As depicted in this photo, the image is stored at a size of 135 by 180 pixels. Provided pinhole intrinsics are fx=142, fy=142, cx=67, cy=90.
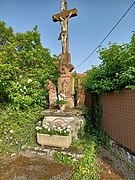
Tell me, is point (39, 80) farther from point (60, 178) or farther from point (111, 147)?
point (60, 178)

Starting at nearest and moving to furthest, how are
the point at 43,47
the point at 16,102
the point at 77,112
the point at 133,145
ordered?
the point at 133,145 < the point at 77,112 < the point at 16,102 < the point at 43,47

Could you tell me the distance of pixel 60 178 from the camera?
7.29 ft

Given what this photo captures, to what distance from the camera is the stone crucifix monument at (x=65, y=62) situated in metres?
4.43

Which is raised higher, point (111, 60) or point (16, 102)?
point (111, 60)

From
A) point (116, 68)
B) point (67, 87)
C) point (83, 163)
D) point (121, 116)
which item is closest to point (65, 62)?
point (67, 87)

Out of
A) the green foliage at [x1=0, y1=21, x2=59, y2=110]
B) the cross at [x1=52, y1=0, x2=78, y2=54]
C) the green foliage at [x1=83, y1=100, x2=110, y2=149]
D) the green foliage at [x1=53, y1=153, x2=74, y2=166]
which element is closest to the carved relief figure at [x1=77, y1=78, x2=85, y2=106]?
the green foliage at [x1=83, y1=100, x2=110, y2=149]

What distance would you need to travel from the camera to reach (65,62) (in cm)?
452

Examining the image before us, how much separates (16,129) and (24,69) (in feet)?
8.48

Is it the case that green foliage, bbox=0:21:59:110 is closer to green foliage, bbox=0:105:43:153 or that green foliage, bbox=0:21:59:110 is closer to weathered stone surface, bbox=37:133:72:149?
green foliage, bbox=0:105:43:153

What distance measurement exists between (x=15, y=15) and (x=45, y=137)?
4.81 metres

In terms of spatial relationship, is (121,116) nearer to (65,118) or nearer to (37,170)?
(65,118)

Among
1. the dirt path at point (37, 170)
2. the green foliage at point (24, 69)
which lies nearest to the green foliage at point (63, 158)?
the dirt path at point (37, 170)

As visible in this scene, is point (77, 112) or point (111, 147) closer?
point (111, 147)

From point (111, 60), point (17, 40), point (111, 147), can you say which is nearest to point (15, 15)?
point (17, 40)
